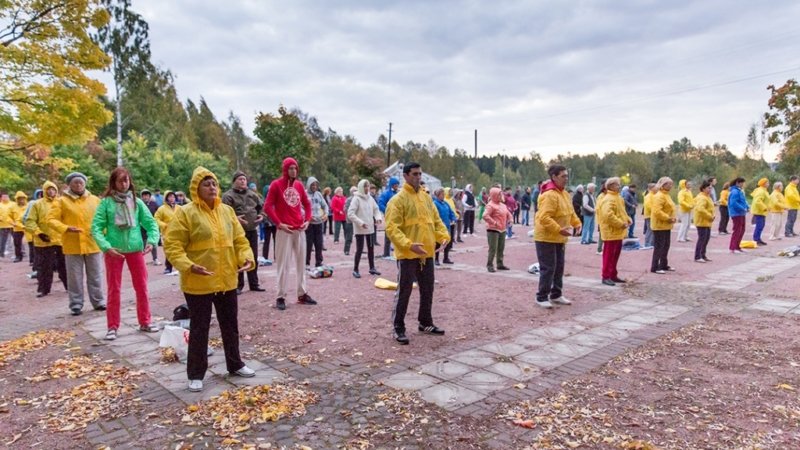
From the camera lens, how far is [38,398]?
4.27 meters

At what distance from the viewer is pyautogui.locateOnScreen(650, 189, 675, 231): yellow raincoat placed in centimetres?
966

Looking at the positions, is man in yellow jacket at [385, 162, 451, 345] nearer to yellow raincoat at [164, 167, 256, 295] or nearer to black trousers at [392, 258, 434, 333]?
black trousers at [392, 258, 434, 333]

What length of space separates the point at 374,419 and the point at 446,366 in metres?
1.32

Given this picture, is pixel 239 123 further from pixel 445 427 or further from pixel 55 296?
pixel 445 427

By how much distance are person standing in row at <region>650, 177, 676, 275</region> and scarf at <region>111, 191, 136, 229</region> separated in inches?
364

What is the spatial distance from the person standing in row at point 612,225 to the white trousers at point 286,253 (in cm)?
531

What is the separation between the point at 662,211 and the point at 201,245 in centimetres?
881

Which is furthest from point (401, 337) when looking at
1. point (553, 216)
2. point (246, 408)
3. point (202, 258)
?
point (553, 216)

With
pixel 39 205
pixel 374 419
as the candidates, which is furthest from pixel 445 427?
pixel 39 205

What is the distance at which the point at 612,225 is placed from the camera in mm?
8594

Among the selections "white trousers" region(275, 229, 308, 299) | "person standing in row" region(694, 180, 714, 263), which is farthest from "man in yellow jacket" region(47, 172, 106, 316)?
"person standing in row" region(694, 180, 714, 263)

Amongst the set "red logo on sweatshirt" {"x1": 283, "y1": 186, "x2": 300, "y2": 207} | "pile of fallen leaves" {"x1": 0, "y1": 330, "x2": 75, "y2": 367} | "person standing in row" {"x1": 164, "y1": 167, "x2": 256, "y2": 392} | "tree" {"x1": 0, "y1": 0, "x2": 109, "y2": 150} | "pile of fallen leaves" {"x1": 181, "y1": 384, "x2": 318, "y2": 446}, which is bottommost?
"pile of fallen leaves" {"x1": 0, "y1": 330, "x2": 75, "y2": 367}

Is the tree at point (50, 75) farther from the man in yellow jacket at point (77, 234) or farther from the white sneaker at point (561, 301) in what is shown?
the white sneaker at point (561, 301)

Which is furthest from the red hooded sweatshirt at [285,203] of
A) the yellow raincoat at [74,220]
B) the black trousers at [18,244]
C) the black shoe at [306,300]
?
the black trousers at [18,244]
